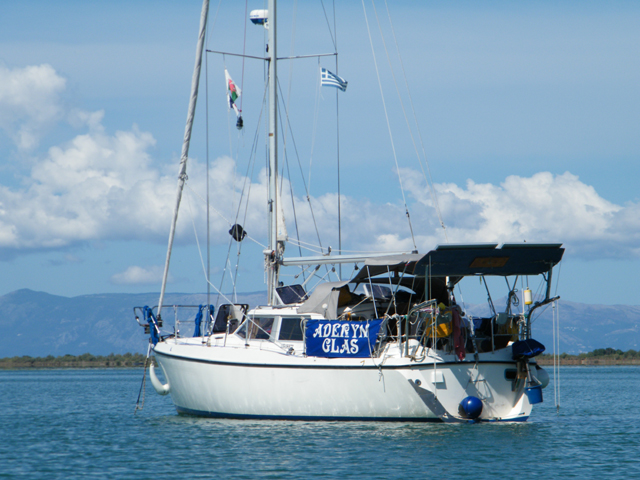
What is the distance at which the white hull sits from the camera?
19.4 metres

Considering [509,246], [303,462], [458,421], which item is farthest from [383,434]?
[509,246]

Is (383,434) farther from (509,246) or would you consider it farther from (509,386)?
(509,246)

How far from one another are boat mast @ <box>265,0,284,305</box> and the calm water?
14.5 feet

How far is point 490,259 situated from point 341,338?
3.98m

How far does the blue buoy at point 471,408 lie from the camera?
63.4 ft

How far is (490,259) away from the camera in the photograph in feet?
64.1

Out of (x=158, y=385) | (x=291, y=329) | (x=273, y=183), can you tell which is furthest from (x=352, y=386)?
(x=273, y=183)

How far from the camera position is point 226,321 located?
75.0ft

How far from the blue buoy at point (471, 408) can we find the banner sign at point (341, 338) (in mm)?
2477

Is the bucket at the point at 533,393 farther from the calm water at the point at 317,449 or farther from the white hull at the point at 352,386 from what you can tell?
the calm water at the point at 317,449

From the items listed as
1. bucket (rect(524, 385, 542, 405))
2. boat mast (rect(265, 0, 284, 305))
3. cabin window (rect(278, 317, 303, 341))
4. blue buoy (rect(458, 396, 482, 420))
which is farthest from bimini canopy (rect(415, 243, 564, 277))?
boat mast (rect(265, 0, 284, 305))

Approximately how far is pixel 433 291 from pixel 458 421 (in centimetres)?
467

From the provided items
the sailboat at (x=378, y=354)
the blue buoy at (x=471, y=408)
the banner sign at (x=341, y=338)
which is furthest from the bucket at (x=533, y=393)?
the banner sign at (x=341, y=338)

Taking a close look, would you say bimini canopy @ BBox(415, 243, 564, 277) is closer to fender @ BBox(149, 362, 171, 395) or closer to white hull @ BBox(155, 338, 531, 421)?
white hull @ BBox(155, 338, 531, 421)
